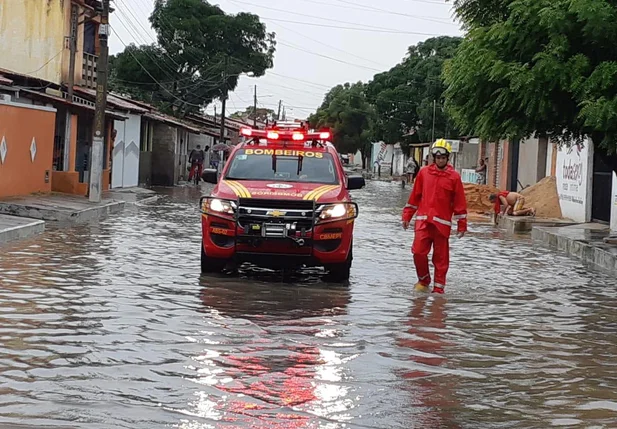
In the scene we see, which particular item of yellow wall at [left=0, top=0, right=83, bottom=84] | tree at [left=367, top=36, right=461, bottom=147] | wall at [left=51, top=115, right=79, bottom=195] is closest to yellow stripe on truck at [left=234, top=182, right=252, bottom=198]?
wall at [left=51, top=115, right=79, bottom=195]

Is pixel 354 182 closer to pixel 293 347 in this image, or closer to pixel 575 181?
Answer: pixel 293 347

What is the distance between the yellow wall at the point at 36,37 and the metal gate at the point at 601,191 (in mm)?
19629

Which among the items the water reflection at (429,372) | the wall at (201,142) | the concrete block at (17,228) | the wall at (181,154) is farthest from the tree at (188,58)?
the water reflection at (429,372)

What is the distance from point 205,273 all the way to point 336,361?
5.32 metres

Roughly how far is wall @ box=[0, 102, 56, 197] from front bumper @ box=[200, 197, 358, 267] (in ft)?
38.1

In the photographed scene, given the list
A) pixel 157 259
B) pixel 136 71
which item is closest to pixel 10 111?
pixel 157 259

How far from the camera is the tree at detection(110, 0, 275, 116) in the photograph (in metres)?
61.4

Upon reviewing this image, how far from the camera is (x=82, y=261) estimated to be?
532 inches

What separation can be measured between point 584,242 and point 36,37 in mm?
23043

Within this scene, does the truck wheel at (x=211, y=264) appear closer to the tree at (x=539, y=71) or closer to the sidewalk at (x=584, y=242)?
the tree at (x=539, y=71)

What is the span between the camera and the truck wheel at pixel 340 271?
1214 cm

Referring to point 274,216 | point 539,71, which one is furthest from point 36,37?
point 274,216

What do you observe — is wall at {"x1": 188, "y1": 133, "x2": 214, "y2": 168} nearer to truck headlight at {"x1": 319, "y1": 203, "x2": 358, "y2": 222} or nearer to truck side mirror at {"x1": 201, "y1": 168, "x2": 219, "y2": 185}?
truck side mirror at {"x1": 201, "y1": 168, "x2": 219, "y2": 185}

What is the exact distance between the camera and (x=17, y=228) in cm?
1614
